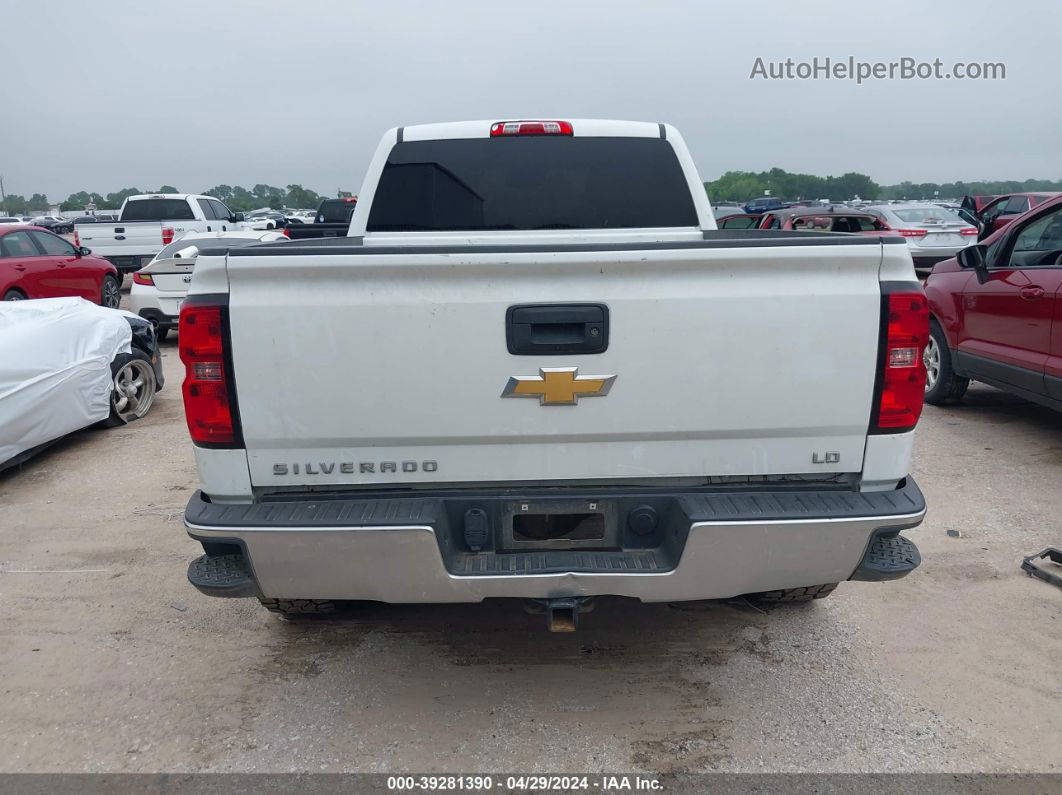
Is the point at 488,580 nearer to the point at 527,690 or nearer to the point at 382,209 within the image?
the point at 527,690

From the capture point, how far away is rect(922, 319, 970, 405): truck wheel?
7090 mm

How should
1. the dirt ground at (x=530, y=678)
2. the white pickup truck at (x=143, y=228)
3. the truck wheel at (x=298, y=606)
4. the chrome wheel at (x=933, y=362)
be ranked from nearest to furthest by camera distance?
the dirt ground at (x=530, y=678) → the truck wheel at (x=298, y=606) → the chrome wheel at (x=933, y=362) → the white pickup truck at (x=143, y=228)

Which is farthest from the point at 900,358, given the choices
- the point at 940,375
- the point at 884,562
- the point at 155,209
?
the point at 155,209

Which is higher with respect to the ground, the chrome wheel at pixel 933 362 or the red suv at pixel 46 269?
the red suv at pixel 46 269

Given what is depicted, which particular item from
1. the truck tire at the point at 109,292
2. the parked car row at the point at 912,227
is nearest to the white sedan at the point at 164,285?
the truck tire at the point at 109,292

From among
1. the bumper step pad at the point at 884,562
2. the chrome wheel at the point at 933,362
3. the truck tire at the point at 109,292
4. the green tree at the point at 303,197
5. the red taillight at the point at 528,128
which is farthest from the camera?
the green tree at the point at 303,197

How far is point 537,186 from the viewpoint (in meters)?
4.41

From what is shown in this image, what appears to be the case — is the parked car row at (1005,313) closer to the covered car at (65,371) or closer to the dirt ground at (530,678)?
the dirt ground at (530,678)

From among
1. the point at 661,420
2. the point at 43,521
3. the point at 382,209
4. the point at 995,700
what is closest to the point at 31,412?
the point at 43,521

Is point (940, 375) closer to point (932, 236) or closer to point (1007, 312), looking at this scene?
point (1007, 312)

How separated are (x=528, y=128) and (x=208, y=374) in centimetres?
251

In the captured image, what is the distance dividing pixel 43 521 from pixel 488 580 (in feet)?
12.5

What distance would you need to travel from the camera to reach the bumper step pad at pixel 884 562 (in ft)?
8.81

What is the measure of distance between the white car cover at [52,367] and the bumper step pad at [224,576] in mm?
3681
